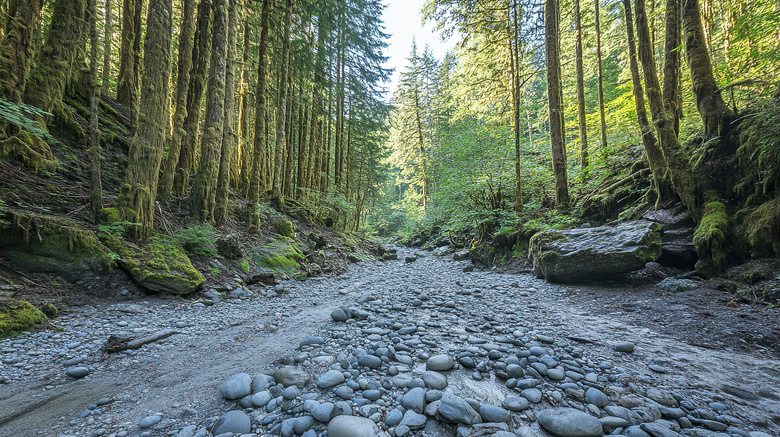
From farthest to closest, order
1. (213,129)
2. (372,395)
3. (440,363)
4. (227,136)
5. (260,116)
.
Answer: (260,116) → (227,136) → (213,129) → (440,363) → (372,395)

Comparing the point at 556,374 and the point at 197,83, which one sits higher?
the point at 197,83

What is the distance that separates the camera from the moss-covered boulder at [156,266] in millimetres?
3758

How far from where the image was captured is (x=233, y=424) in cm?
152

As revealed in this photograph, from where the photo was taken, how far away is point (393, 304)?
418cm

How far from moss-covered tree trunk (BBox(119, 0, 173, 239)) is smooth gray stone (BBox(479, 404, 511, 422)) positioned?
555 cm

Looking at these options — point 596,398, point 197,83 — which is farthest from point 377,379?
point 197,83

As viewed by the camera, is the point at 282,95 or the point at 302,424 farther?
the point at 282,95

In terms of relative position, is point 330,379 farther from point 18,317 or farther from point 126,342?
point 18,317

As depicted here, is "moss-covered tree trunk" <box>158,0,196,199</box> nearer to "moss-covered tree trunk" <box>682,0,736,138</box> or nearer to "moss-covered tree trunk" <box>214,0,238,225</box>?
"moss-covered tree trunk" <box>214,0,238,225</box>

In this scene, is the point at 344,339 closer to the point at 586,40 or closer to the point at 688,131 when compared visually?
the point at 688,131

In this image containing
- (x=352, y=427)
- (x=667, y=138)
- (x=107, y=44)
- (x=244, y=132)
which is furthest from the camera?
(x=244, y=132)

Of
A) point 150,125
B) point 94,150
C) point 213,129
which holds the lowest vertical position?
point 94,150

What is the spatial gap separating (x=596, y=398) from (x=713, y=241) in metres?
3.61

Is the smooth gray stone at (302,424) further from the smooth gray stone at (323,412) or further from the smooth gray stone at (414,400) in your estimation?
the smooth gray stone at (414,400)
